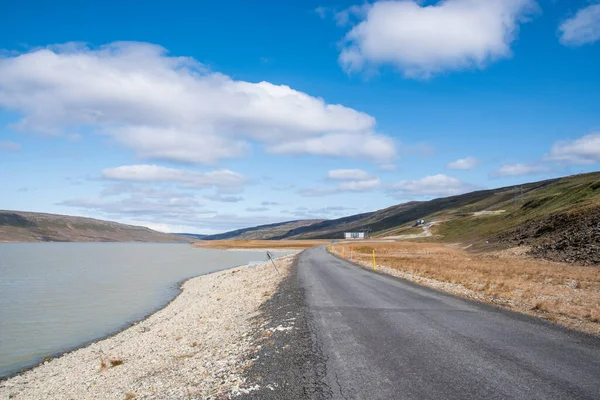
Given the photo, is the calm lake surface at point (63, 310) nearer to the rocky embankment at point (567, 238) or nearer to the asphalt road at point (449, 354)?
the asphalt road at point (449, 354)

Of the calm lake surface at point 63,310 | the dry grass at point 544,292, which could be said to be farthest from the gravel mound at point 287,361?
the calm lake surface at point 63,310

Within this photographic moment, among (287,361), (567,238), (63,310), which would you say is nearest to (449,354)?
(287,361)

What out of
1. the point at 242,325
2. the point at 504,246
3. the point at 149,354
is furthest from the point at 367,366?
the point at 504,246

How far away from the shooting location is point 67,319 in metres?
25.8

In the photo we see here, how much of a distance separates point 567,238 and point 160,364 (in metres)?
48.3

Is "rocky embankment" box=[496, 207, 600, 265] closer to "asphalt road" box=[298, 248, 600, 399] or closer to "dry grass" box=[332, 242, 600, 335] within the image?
"dry grass" box=[332, 242, 600, 335]

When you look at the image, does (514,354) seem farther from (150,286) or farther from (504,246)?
(504,246)

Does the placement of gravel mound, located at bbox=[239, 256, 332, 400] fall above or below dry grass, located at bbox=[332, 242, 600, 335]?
above

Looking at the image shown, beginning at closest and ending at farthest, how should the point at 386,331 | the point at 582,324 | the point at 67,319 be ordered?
the point at 386,331
the point at 582,324
the point at 67,319

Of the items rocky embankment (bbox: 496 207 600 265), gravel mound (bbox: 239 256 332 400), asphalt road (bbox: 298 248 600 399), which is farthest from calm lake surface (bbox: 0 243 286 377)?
rocky embankment (bbox: 496 207 600 265)

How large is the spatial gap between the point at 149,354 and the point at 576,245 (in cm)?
4452

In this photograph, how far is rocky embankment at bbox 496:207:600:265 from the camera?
129ft

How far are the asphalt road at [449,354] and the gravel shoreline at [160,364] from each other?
7.76ft

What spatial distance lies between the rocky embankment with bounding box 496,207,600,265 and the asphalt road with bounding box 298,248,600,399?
29.6 m
